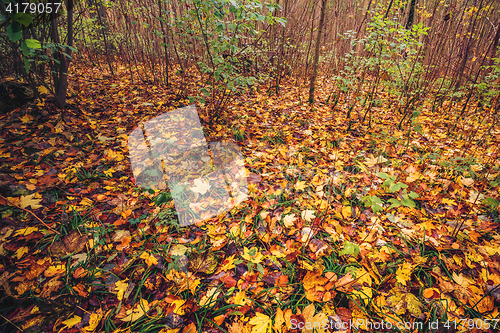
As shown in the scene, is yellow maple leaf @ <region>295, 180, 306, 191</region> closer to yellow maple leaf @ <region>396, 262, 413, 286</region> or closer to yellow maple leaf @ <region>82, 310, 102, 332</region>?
yellow maple leaf @ <region>396, 262, 413, 286</region>

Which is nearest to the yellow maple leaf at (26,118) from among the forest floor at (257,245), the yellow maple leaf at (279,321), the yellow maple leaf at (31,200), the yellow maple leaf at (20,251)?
the forest floor at (257,245)

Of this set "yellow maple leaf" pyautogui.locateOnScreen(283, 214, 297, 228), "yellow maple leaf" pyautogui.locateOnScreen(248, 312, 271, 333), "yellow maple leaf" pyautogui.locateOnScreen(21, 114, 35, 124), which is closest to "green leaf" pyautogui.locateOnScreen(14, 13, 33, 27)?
"yellow maple leaf" pyautogui.locateOnScreen(248, 312, 271, 333)

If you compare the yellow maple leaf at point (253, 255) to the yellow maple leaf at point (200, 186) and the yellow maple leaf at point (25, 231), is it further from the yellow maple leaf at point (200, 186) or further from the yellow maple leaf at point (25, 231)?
the yellow maple leaf at point (25, 231)

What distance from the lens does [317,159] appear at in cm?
277

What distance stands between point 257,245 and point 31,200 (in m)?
2.11

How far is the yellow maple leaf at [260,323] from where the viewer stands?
1192 millimetres

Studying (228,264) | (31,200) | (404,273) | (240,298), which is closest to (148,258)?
(228,264)

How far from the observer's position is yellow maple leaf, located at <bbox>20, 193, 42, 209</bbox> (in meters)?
1.83

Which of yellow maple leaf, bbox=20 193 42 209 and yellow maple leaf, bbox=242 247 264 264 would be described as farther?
yellow maple leaf, bbox=20 193 42 209

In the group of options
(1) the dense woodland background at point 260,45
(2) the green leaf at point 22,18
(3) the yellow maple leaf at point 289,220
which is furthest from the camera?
(1) the dense woodland background at point 260,45

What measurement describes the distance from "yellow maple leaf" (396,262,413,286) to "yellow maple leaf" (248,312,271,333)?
921mm

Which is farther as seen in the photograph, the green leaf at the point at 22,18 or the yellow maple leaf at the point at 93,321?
the yellow maple leaf at the point at 93,321

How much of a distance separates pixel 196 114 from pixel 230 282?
299cm

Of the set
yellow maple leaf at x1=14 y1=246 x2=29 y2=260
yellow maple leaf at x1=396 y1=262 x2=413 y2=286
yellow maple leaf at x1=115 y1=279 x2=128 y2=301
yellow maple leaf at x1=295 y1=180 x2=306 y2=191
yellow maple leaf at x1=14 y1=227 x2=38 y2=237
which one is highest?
yellow maple leaf at x1=295 y1=180 x2=306 y2=191
